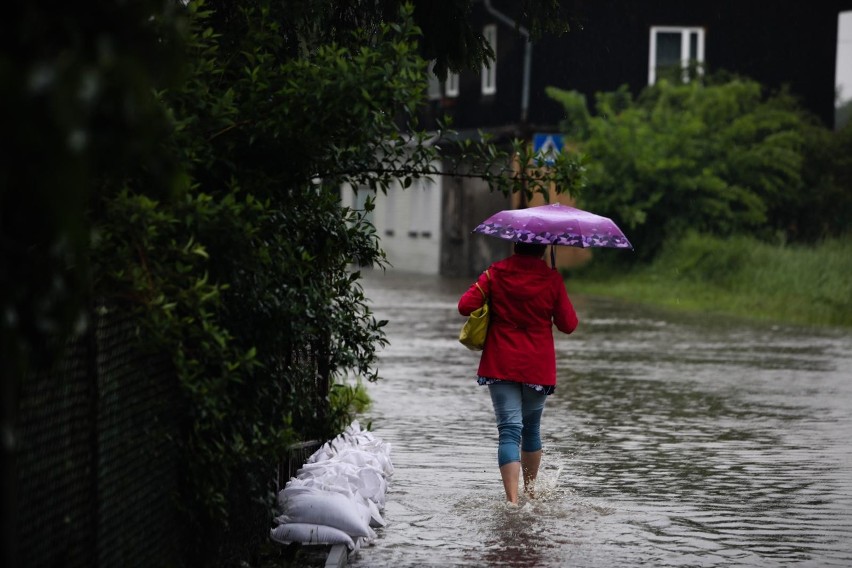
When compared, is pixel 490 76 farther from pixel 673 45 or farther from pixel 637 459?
pixel 637 459

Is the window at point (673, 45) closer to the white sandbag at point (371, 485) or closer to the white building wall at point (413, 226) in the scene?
the white building wall at point (413, 226)

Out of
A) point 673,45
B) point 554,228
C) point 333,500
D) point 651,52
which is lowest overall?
point 333,500

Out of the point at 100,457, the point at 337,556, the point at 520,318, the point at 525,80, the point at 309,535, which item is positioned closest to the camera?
the point at 100,457

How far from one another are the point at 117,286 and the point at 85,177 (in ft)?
9.32

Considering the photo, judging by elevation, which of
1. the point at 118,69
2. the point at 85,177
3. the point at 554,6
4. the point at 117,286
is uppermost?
the point at 554,6

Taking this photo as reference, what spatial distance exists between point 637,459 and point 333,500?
3405 millimetres

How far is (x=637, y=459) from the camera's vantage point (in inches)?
391

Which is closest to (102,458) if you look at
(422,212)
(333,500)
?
(333,500)

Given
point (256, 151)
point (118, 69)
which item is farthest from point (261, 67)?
point (118, 69)

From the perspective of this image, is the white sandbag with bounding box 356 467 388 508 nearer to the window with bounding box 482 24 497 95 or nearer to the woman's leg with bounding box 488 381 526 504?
the woman's leg with bounding box 488 381 526 504

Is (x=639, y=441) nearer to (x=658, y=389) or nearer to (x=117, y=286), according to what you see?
(x=658, y=389)

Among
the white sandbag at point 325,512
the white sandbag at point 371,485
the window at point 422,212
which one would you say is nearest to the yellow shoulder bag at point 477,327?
the white sandbag at point 371,485

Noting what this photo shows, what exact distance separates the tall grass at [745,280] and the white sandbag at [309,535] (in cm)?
1687

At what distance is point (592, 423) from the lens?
11781 millimetres
